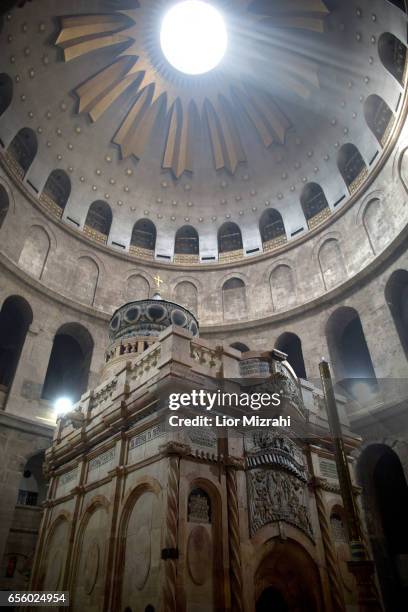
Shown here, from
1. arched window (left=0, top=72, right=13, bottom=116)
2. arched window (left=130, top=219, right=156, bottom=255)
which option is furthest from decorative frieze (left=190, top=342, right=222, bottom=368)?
arched window (left=130, top=219, right=156, bottom=255)

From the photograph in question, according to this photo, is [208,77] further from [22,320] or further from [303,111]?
[22,320]

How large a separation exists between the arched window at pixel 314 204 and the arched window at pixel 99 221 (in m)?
11.4

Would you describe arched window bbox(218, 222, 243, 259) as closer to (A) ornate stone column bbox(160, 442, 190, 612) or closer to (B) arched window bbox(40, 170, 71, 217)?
(B) arched window bbox(40, 170, 71, 217)

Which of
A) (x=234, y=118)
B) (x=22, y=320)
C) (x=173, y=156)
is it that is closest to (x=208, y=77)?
(x=234, y=118)

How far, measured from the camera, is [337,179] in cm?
2262

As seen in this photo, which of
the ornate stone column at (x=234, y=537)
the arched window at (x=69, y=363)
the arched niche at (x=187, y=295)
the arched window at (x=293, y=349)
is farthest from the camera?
the arched niche at (x=187, y=295)

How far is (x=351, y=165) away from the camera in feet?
72.5

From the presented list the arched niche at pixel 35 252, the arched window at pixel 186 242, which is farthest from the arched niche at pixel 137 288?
the arched niche at pixel 35 252

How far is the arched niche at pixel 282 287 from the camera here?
2258cm

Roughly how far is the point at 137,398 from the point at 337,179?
18160mm

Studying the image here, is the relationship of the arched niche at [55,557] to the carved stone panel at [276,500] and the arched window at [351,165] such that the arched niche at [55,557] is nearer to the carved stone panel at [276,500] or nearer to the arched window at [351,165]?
the carved stone panel at [276,500]

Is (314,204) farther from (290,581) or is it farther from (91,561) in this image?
(91,561)

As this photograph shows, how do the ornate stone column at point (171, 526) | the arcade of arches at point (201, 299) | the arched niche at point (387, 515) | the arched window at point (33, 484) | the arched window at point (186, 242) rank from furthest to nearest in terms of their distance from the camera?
the arched window at point (186, 242) → the arched window at point (33, 484) → the arched niche at point (387, 515) → the arcade of arches at point (201, 299) → the ornate stone column at point (171, 526)

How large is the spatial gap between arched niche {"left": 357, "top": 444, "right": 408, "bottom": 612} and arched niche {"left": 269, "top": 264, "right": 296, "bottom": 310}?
8.70 m
